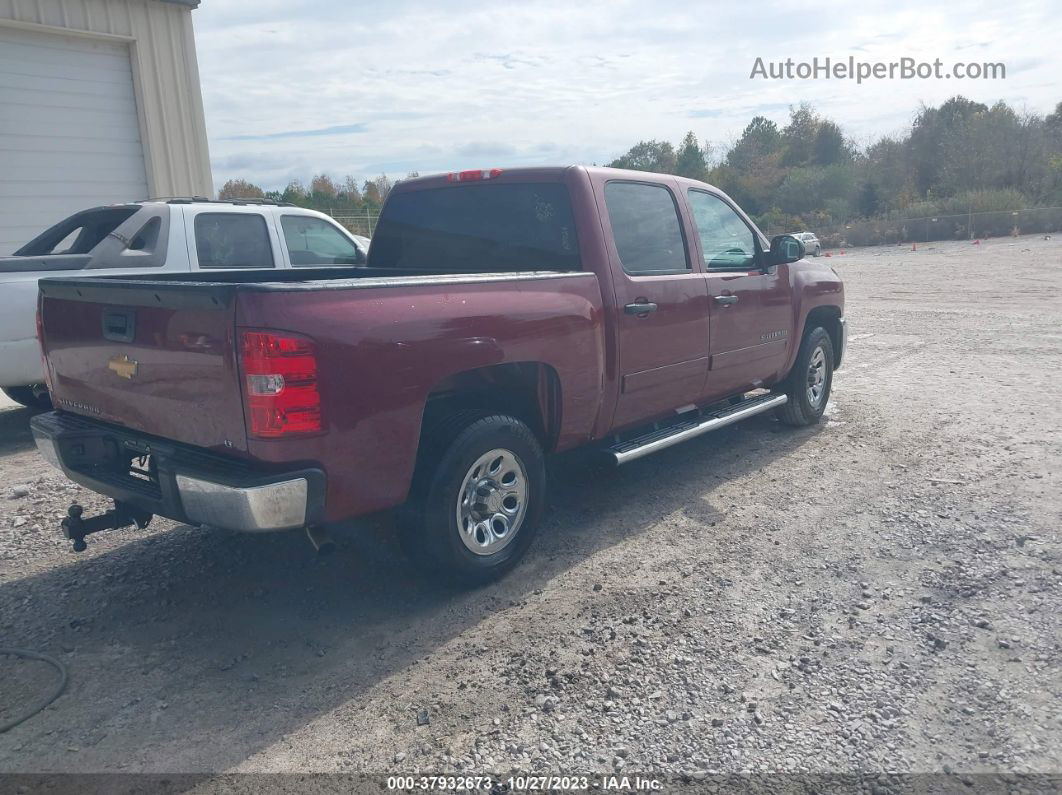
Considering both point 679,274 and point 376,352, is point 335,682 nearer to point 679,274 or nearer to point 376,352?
→ point 376,352

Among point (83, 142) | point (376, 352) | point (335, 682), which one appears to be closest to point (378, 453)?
point (376, 352)

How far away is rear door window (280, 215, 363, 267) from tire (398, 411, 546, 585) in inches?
189

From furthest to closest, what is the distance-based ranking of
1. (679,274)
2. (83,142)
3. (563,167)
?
(83,142) < (679,274) < (563,167)

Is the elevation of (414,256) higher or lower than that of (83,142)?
lower

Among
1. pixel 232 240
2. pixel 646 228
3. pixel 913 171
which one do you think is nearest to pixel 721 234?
pixel 646 228

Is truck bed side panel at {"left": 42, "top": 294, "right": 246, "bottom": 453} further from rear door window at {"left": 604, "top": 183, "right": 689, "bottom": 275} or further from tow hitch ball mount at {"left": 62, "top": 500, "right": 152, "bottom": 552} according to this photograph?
rear door window at {"left": 604, "top": 183, "right": 689, "bottom": 275}

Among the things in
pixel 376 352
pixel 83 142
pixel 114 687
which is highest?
pixel 83 142

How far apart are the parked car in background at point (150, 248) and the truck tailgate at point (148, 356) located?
2.62m

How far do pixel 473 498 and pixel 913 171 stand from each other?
177 feet

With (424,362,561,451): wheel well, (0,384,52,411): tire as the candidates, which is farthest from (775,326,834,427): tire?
(0,384,52,411): tire

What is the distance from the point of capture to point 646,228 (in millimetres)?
5129

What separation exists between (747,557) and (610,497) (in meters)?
1.20

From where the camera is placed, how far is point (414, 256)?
17.9 ft

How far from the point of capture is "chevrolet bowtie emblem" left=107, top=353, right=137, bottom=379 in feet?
11.8
